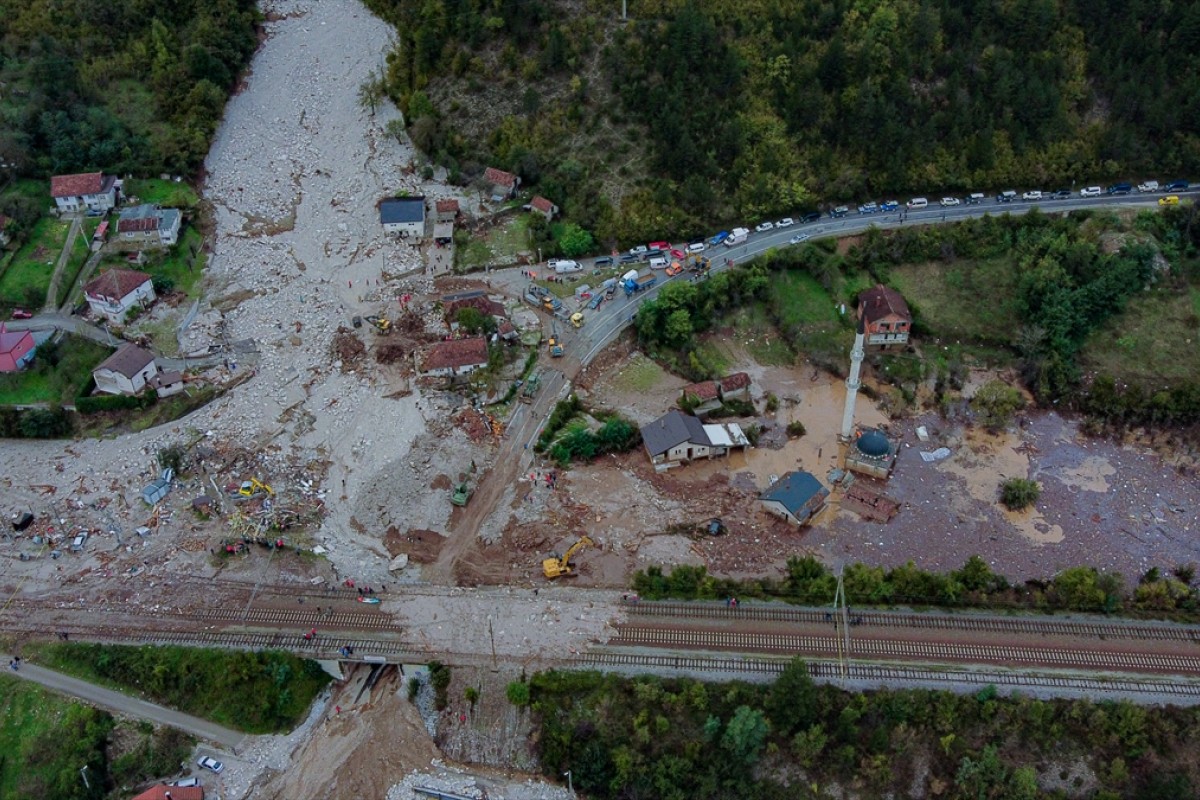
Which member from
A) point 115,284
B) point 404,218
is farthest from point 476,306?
point 115,284

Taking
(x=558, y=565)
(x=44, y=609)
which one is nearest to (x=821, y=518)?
(x=558, y=565)

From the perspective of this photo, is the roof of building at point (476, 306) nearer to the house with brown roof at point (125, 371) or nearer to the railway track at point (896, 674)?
the house with brown roof at point (125, 371)

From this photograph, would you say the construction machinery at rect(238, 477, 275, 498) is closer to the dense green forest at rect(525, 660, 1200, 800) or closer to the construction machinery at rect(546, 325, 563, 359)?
the construction machinery at rect(546, 325, 563, 359)

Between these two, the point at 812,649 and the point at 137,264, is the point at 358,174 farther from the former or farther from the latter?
the point at 812,649

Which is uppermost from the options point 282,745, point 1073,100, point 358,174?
point 1073,100

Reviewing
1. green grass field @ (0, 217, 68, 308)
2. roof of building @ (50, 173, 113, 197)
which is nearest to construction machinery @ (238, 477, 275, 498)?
green grass field @ (0, 217, 68, 308)

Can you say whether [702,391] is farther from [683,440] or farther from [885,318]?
[885,318]
